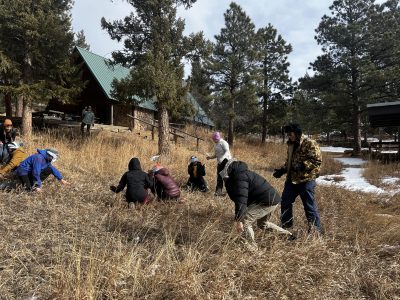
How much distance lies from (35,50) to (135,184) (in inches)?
416

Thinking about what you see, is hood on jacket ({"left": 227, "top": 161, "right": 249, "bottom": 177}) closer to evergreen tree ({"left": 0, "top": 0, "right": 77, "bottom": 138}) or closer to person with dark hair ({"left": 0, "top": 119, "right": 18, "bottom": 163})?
person with dark hair ({"left": 0, "top": 119, "right": 18, "bottom": 163})

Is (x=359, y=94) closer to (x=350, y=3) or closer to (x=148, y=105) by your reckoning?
(x=350, y=3)

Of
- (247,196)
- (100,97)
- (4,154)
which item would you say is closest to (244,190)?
(247,196)

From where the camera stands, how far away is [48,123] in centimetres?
1884

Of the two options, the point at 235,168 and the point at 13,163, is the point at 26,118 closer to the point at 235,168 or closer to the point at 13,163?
the point at 13,163

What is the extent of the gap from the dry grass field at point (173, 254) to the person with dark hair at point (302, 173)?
0.88ft

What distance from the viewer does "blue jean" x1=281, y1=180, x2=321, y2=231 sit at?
16.4ft

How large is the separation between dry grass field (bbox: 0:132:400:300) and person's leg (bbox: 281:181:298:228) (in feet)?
0.73

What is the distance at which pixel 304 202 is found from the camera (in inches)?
199

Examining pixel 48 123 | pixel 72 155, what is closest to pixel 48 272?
pixel 72 155

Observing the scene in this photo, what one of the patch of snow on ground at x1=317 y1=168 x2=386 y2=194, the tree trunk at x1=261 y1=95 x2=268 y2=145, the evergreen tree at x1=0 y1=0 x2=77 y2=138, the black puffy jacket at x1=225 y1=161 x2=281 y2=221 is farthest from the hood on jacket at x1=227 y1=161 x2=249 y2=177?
the tree trunk at x1=261 y1=95 x2=268 y2=145

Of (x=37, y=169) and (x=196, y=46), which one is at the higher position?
(x=196, y=46)

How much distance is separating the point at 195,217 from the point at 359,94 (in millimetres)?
19906

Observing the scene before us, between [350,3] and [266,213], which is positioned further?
[350,3]
